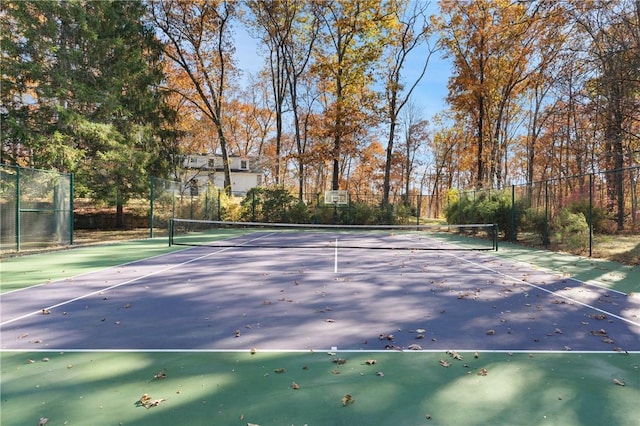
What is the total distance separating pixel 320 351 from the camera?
421 centimetres

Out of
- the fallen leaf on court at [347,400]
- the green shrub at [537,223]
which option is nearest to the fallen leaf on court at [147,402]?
the fallen leaf on court at [347,400]

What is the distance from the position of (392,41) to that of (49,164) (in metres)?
24.3

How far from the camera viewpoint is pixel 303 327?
16.6ft

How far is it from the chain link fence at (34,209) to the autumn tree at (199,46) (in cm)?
1404

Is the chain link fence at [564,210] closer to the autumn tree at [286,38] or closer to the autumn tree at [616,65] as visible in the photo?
the autumn tree at [616,65]

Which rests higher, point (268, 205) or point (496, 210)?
point (268, 205)

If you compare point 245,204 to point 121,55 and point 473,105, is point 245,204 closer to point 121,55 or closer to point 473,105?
point 121,55

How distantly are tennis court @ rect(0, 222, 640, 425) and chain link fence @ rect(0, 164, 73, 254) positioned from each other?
5.58 m

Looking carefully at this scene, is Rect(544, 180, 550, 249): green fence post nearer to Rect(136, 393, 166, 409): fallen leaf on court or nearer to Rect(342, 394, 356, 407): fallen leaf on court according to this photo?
Rect(342, 394, 356, 407): fallen leaf on court

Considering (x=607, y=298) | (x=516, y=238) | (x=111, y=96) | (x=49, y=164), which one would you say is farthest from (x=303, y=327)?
(x=111, y=96)

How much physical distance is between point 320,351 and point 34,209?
40.9 ft

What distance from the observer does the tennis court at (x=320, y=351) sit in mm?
3014

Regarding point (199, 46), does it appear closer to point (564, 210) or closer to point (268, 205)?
point (268, 205)

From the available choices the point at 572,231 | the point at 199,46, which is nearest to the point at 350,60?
the point at 199,46
